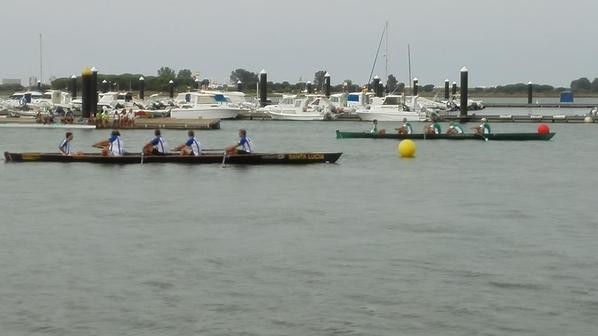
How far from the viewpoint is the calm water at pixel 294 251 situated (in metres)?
18.3

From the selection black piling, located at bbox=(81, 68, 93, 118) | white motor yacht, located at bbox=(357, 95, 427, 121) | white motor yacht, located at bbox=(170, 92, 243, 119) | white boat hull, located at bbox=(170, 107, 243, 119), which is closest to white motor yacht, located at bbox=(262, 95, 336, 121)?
white motor yacht, located at bbox=(170, 92, 243, 119)

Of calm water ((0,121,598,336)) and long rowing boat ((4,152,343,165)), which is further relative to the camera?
long rowing boat ((4,152,343,165))

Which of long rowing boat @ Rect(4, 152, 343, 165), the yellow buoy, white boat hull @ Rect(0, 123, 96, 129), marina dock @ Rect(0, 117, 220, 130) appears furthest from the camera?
marina dock @ Rect(0, 117, 220, 130)

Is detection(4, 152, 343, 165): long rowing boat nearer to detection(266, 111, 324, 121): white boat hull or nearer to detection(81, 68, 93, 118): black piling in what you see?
detection(81, 68, 93, 118): black piling

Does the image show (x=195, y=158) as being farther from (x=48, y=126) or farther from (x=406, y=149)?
(x=48, y=126)

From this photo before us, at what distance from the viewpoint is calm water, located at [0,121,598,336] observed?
18312mm

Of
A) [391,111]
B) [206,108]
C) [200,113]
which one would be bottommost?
[200,113]

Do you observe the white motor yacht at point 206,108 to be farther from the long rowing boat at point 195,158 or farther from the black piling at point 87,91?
the long rowing boat at point 195,158

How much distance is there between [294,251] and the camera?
23.8 m

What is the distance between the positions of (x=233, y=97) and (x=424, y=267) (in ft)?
228

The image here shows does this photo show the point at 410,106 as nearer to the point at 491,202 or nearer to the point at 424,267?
the point at 491,202

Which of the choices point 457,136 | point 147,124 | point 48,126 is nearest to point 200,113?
point 147,124

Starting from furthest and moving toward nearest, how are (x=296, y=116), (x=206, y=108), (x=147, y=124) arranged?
(x=296, y=116) < (x=206, y=108) < (x=147, y=124)

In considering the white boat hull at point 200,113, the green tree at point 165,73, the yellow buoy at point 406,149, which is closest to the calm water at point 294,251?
the yellow buoy at point 406,149
